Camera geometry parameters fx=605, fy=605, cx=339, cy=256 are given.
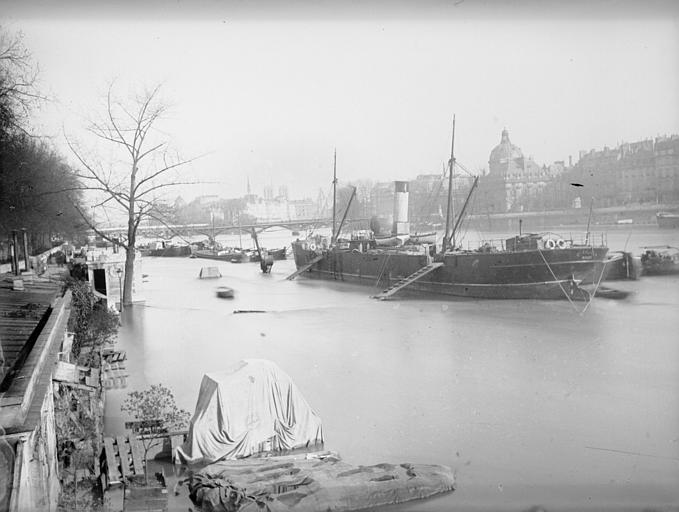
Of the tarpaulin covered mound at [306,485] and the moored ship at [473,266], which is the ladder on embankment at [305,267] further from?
the tarpaulin covered mound at [306,485]

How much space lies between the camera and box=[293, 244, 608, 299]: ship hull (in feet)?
19.9

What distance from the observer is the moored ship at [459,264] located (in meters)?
5.98

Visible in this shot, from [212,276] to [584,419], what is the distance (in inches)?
121

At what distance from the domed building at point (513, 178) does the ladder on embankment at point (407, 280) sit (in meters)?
0.98

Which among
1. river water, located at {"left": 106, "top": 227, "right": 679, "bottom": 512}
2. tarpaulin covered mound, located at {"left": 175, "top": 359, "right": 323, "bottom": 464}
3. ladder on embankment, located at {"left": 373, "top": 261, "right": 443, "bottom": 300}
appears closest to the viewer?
tarpaulin covered mound, located at {"left": 175, "top": 359, "right": 323, "bottom": 464}

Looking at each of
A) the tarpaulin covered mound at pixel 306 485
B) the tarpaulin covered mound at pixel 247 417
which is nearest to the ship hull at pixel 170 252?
the tarpaulin covered mound at pixel 247 417

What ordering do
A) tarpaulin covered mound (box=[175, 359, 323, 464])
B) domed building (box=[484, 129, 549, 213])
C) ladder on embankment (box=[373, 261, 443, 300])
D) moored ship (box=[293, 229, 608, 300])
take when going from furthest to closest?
moored ship (box=[293, 229, 608, 300])
ladder on embankment (box=[373, 261, 443, 300])
domed building (box=[484, 129, 549, 213])
tarpaulin covered mound (box=[175, 359, 323, 464])

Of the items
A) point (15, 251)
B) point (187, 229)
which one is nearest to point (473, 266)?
point (187, 229)

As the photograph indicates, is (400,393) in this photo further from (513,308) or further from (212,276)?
(513,308)

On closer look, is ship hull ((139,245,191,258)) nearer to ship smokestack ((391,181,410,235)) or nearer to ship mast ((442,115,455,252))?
ship smokestack ((391,181,410,235))

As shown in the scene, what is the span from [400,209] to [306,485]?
12.4ft

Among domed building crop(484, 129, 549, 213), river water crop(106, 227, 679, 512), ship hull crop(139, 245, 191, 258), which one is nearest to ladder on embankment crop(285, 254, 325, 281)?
river water crop(106, 227, 679, 512)

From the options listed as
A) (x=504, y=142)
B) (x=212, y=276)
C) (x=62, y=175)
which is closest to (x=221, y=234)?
(x=212, y=276)

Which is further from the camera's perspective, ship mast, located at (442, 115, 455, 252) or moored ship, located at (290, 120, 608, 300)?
moored ship, located at (290, 120, 608, 300)
